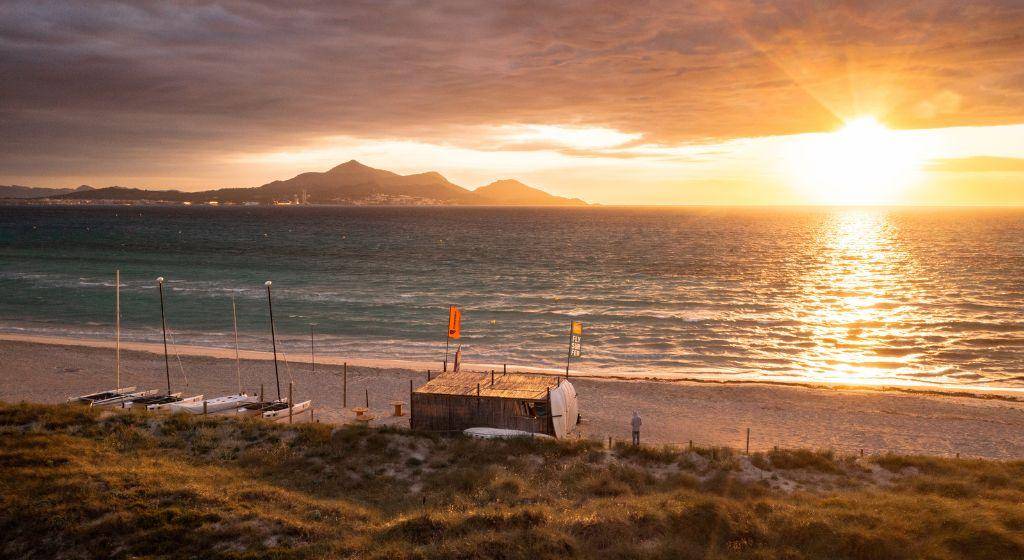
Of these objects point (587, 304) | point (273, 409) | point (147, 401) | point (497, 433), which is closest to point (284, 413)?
point (273, 409)

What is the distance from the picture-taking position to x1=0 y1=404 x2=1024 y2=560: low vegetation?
458 inches

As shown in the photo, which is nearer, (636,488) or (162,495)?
(162,495)

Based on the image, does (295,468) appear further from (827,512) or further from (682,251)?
(682,251)

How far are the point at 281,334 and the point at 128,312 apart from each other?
16.3 meters

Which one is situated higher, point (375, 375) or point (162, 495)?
point (162, 495)

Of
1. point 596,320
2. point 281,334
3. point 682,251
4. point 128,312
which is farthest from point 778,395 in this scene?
point 682,251

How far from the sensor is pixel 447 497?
14.7 metres

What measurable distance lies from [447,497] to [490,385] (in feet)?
24.2

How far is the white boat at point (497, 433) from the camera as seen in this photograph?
63.0ft

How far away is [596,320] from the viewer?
46906 millimetres

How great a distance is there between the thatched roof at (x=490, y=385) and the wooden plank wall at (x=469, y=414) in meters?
0.23

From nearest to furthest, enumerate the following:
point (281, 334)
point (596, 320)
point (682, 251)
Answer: point (281, 334) < point (596, 320) < point (682, 251)

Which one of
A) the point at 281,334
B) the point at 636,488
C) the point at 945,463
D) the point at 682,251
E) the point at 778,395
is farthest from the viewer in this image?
→ the point at 682,251

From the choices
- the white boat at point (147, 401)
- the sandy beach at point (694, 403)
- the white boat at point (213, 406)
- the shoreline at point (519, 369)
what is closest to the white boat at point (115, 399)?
the white boat at point (147, 401)
